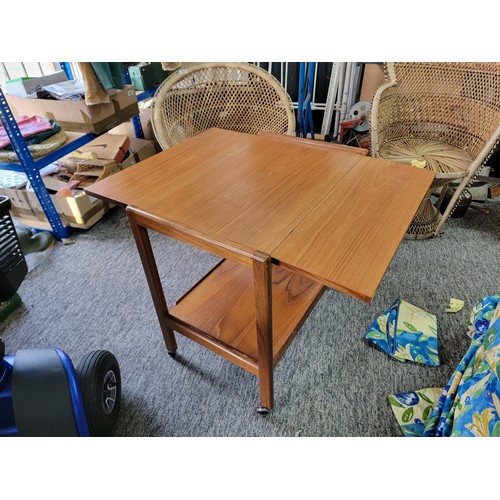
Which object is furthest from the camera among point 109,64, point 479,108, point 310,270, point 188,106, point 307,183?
point 109,64

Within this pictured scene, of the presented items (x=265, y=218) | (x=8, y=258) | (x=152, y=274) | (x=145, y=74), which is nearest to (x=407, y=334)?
(x=265, y=218)

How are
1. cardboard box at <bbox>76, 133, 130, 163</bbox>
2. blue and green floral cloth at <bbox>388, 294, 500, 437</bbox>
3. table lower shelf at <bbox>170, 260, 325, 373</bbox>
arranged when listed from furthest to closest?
cardboard box at <bbox>76, 133, 130, 163</bbox>
table lower shelf at <bbox>170, 260, 325, 373</bbox>
blue and green floral cloth at <bbox>388, 294, 500, 437</bbox>

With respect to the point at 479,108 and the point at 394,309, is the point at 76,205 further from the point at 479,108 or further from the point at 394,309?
the point at 479,108

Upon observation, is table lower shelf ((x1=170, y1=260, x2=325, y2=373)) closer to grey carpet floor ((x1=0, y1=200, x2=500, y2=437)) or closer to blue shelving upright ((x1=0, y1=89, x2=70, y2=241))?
grey carpet floor ((x1=0, y1=200, x2=500, y2=437))

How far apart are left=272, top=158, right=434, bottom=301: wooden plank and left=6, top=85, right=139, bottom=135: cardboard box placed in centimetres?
155

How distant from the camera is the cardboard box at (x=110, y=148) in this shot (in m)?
2.09

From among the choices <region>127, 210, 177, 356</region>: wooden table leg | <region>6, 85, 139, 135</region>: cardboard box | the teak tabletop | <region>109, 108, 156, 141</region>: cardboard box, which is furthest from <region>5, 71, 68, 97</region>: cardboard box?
<region>127, 210, 177, 356</region>: wooden table leg

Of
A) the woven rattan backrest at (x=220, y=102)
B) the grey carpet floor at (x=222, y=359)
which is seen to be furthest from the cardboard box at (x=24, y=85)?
the woven rattan backrest at (x=220, y=102)

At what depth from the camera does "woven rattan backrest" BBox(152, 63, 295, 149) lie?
1.52 meters

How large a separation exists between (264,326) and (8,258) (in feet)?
3.31

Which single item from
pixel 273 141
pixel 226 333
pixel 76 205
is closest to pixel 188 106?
pixel 273 141

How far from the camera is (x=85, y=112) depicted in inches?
71.2

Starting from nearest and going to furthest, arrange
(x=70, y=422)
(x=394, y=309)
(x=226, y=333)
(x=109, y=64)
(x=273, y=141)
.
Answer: (x=70, y=422)
(x=226, y=333)
(x=273, y=141)
(x=394, y=309)
(x=109, y=64)

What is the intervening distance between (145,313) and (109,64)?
145 cm
